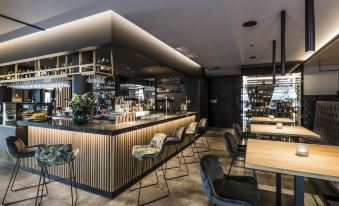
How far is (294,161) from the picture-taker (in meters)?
1.80

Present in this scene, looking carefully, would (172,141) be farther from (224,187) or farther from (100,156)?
(224,187)

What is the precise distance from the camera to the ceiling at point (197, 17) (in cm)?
287

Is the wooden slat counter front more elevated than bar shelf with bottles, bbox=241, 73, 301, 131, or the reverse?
bar shelf with bottles, bbox=241, 73, 301, 131

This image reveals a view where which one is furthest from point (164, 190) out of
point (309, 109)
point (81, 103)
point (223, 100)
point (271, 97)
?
point (223, 100)

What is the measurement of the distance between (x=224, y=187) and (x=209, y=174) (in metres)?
A: 0.36

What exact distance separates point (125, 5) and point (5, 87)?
6.15 meters

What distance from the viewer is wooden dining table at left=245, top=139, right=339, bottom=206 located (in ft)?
5.03

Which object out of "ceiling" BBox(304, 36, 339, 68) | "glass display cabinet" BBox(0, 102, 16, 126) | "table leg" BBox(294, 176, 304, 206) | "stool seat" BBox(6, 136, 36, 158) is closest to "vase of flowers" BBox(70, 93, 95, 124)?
"stool seat" BBox(6, 136, 36, 158)

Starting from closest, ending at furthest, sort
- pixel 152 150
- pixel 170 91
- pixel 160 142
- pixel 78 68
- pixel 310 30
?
pixel 310 30, pixel 152 150, pixel 160 142, pixel 78 68, pixel 170 91

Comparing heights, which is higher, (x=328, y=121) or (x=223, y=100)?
(x=223, y=100)

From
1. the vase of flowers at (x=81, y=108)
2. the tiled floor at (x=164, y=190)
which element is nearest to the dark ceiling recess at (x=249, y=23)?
the tiled floor at (x=164, y=190)

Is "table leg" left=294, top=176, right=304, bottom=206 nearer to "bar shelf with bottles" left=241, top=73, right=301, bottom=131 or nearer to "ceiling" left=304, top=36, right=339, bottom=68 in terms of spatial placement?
"ceiling" left=304, top=36, right=339, bottom=68

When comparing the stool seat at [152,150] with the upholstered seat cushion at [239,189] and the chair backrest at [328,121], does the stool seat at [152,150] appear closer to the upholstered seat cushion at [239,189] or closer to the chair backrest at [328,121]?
the upholstered seat cushion at [239,189]

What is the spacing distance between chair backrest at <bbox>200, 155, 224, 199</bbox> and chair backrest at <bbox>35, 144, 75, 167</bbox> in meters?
1.81
